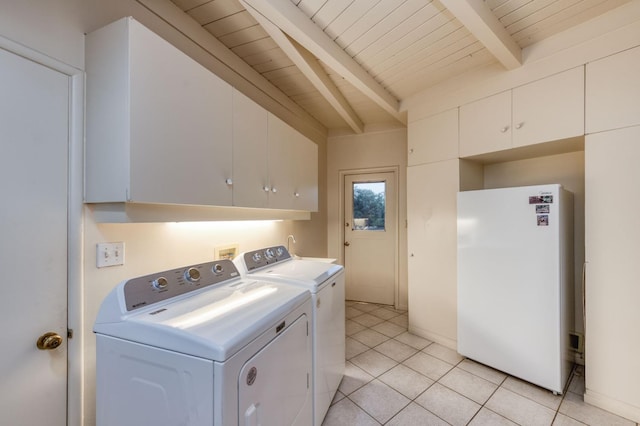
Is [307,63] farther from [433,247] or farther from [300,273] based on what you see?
[433,247]

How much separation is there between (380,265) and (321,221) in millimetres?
1066

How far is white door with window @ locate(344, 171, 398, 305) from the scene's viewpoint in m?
3.94

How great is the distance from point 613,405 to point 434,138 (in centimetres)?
239

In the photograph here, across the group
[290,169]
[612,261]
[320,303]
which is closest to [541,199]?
[612,261]

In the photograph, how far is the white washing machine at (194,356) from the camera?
0.92 metres

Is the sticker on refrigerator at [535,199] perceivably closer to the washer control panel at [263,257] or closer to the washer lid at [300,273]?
the washer lid at [300,273]

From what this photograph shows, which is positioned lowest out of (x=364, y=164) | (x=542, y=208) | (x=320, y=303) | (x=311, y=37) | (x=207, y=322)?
(x=320, y=303)

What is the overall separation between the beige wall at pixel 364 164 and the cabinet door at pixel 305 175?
4.51 feet

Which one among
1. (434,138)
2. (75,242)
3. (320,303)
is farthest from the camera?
(434,138)

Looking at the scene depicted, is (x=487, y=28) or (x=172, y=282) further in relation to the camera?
(x=487, y=28)

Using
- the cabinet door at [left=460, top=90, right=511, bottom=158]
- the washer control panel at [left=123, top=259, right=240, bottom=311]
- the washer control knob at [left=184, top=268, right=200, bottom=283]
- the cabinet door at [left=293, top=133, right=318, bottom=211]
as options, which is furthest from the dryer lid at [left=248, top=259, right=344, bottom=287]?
the cabinet door at [left=460, top=90, right=511, bottom=158]

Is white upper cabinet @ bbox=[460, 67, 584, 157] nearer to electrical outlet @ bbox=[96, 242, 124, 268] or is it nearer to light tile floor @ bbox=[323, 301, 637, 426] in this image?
light tile floor @ bbox=[323, 301, 637, 426]

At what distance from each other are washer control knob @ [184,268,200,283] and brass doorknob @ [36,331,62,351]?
0.55 meters

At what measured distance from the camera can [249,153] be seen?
70.2 inches
